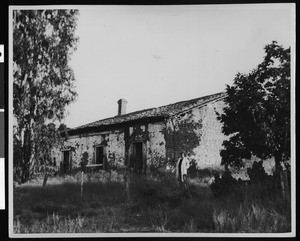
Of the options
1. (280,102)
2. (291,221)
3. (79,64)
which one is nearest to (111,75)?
(79,64)

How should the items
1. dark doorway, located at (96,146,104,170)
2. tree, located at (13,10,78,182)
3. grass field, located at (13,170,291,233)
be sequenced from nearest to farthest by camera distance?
grass field, located at (13,170,291,233) < tree, located at (13,10,78,182) < dark doorway, located at (96,146,104,170)

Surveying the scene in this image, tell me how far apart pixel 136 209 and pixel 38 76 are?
1985 mm

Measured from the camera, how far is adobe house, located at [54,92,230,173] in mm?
6109

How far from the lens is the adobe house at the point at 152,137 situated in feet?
20.0

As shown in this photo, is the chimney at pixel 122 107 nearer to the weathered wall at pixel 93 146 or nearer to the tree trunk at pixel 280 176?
the weathered wall at pixel 93 146

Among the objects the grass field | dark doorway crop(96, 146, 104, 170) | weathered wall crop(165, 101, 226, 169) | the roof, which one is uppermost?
the roof

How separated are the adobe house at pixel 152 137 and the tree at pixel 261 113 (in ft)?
0.44

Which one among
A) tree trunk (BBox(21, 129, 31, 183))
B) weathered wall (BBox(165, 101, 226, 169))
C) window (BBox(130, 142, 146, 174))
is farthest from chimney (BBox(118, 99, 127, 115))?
tree trunk (BBox(21, 129, 31, 183))

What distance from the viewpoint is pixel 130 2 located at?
6012 mm

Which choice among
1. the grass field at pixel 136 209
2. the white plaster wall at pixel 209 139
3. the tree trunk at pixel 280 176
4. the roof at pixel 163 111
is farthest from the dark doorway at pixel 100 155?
the tree trunk at pixel 280 176

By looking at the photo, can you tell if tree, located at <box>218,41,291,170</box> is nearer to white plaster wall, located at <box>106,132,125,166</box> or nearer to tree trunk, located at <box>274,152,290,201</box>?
tree trunk, located at <box>274,152,290,201</box>

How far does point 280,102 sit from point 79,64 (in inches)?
95.5

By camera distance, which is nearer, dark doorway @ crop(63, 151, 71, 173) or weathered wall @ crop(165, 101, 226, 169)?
weathered wall @ crop(165, 101, 226, 169)

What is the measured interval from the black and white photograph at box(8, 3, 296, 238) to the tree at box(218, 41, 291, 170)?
12 millimetres
